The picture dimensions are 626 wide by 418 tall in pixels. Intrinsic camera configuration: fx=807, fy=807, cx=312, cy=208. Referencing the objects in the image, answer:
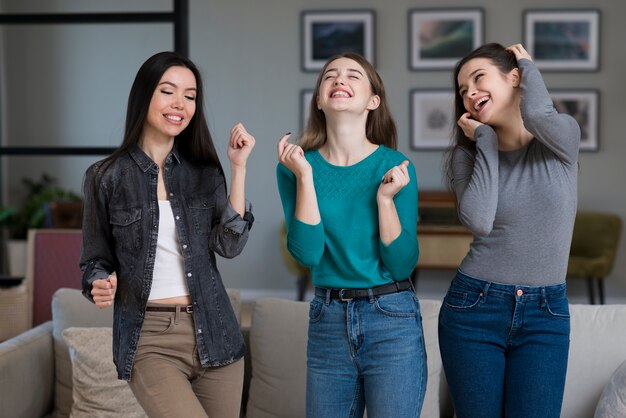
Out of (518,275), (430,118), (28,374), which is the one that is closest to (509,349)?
(518,275)

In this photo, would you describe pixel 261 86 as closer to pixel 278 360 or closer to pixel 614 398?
pixel 278 360

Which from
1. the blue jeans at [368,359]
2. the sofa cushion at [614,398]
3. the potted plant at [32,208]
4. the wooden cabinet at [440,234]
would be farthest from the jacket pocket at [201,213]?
the wooden cabinet at [440,234]

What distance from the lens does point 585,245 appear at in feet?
20.1

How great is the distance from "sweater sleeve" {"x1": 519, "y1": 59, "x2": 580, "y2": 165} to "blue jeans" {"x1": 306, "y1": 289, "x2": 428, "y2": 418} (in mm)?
466

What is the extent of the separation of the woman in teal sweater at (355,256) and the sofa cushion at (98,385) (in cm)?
105

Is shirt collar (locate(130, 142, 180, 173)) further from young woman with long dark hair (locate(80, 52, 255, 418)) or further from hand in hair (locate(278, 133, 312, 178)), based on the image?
hand in hair (locate(278, 133, 312, 178))

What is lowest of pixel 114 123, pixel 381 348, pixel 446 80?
pixel 381 348

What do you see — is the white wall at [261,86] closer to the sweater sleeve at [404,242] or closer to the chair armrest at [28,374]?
the chair armrest at [28,374]

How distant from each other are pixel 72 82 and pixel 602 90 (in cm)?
420

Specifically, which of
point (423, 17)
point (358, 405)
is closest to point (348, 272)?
point (358, 405)

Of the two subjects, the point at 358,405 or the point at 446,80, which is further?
the point at 446,80

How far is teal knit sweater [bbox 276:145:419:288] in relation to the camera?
5.95 feet

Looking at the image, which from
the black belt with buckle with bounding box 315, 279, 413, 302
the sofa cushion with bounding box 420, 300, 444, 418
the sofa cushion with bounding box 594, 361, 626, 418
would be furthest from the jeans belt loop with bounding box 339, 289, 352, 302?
the sofa cushion with bounding box 594, 361, 626, 418

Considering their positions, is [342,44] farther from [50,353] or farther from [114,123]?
[50,353]
